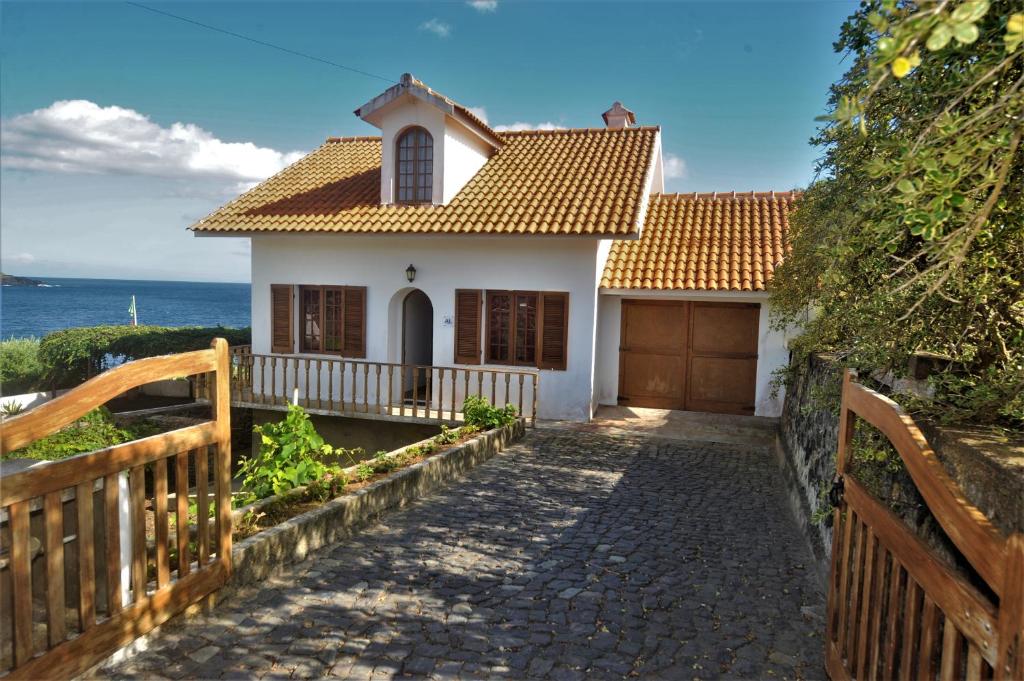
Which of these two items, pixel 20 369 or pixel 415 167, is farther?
pixel 20 369

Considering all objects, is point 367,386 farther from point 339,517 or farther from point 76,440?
point 339,517

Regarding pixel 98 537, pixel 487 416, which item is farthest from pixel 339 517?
pixel 487 416

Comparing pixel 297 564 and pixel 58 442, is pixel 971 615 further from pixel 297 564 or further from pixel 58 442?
pixel 58 442

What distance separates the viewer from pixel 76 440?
853 cm

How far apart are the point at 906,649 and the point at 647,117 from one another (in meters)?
16.6

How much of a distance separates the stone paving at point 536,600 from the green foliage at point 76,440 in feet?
11.7

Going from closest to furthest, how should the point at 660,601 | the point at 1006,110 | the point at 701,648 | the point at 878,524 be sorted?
the point at 1006,110
the point at 878,524
the point at 701,648
the point at 660,601

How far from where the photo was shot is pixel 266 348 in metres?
14.4

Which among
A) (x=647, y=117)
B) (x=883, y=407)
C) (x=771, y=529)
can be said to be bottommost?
(x=771, y=529)

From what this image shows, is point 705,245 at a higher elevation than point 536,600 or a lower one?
higher

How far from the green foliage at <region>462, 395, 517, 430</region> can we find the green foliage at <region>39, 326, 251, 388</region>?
41.0 feet

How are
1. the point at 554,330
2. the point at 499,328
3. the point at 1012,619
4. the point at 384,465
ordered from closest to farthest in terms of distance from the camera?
the point at 1012,619 → the point at 384,465 → the point at 554,330 → the point at 499,328

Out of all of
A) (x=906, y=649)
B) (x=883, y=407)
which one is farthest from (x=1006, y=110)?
(x=906, y=649)

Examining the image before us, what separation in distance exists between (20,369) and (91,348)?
2.23 metres
